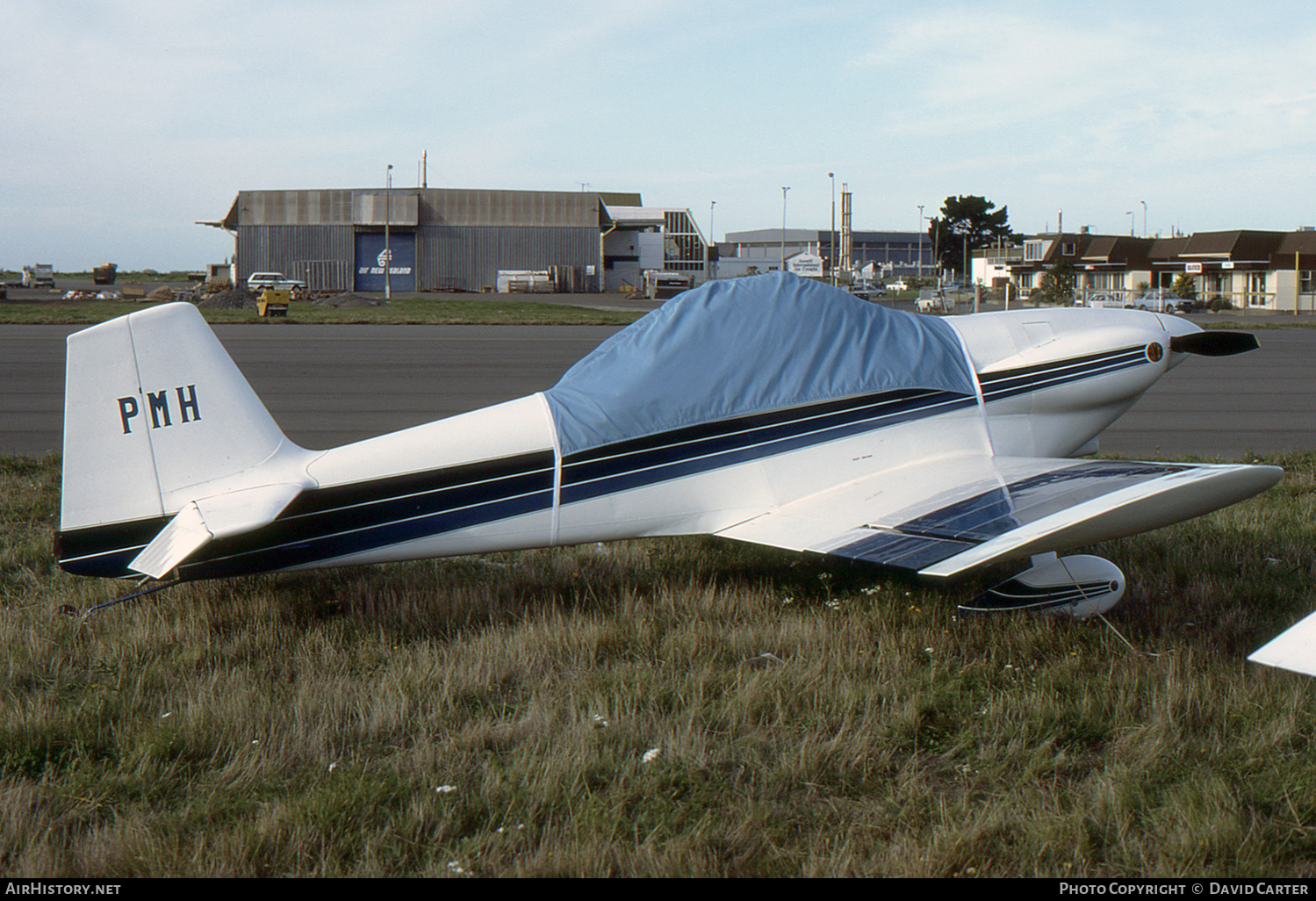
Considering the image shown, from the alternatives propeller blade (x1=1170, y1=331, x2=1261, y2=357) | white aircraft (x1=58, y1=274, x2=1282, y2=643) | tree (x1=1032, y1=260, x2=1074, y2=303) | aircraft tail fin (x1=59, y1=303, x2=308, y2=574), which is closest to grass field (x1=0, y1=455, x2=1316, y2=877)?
white aircraft (x1=58, y1=274, x2=1282, y2=643)

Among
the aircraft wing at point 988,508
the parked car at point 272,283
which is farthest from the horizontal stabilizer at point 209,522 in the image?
the parked car at point 272,283

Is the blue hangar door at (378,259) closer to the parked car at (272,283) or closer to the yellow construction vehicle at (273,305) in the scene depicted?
the parked car at (272,283)

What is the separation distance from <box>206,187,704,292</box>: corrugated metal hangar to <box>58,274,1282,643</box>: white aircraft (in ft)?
207

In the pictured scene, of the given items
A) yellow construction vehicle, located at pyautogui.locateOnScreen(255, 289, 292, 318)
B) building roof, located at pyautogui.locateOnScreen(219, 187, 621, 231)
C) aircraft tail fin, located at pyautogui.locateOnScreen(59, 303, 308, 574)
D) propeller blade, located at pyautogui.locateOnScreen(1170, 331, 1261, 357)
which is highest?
building roof, located at pyautogui.locateOnScreen(219, 187, 621, 231)

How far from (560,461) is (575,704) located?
130 centimetres

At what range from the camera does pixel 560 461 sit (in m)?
4.85

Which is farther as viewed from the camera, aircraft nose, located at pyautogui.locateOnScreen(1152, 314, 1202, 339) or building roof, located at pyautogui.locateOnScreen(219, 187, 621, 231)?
building roof, located at pyautogui.locateOnScreen(219, 187, 621, 231)

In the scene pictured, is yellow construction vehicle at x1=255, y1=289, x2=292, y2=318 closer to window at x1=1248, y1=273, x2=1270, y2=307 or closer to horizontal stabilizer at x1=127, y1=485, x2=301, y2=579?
horizontal stabilizer at x1=127, y1=485, x2=301, y2=579

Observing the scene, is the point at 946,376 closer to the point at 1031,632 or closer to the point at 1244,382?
the point at 1031,632

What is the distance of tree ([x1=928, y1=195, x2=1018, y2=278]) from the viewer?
110750 millimetres

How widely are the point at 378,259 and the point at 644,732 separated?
224 feet

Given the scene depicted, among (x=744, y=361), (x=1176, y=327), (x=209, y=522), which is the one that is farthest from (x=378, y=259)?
(x=209, y=522)

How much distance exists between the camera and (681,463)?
5082mm

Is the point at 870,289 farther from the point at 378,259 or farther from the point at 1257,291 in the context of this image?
the point at 378,259
